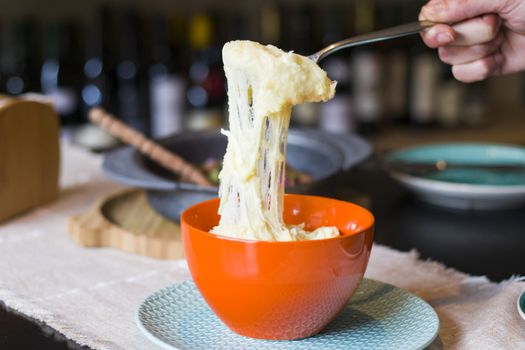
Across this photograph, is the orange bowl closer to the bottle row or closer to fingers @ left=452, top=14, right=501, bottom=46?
fingers @ left=452, top=14, right=501, bottom=46

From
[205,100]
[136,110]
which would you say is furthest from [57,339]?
[205,100]

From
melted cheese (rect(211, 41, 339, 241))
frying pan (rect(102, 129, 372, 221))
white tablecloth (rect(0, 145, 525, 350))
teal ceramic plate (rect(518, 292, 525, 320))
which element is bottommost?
white tablecloth (rect(0, 145, 525, 350))

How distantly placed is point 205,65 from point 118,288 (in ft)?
5.02

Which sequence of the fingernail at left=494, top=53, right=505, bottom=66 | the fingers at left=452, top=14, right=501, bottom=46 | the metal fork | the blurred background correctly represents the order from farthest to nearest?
the blurred background < the fingernail at left=494, top=53, right=505, bottom=66 < the fingers at left=452, top=14, right=501, bottom=46 < the metal fork

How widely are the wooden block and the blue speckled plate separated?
413 mm

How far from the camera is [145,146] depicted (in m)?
1.00

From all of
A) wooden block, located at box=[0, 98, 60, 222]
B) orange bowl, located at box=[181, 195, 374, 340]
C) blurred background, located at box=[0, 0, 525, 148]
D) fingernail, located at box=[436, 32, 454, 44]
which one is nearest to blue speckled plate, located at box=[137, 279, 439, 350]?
orange bowl, located at box=[181, 195, 374, 340]

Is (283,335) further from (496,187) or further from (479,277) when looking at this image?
(496,187)

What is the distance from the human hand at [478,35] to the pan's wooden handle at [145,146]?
1.15ft

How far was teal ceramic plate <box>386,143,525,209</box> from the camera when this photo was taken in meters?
0.99

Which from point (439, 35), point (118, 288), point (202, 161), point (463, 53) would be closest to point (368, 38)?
point (439, 35)

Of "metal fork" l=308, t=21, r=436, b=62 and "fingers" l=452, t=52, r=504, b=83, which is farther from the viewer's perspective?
"fingers" l=452, t=52, r=504, b=83

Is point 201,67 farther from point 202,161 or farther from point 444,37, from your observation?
point 444,37

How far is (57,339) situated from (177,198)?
324 millimetres
